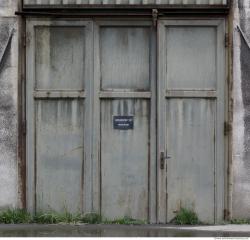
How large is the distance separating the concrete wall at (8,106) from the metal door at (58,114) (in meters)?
0.19

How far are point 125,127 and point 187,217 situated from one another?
1.43m

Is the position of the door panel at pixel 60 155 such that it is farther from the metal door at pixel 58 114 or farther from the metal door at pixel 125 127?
the metal door at pixel 125 127

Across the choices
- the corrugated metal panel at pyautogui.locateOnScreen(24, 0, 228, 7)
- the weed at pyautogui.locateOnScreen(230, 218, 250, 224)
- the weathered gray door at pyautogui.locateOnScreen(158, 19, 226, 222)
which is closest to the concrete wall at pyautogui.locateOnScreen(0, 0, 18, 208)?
the corrugated metal panel at pyautogui.locateOnScreen(24, 0, 228, 7)

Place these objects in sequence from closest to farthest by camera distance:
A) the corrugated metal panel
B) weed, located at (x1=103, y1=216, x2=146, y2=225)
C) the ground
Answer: the ground, the corrugated metal panel, weed, located at (x1=103, y1=216, x2=146, y2=225)

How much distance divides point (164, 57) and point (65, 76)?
1.33 metres

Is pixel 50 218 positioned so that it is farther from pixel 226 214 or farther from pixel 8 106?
pixel 226 214

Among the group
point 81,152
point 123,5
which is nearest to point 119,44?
point 123,5

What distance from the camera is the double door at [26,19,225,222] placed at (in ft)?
46.9

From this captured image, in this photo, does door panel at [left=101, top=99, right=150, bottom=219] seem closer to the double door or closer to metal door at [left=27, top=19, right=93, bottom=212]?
the double door

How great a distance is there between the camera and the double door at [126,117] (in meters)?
14.3

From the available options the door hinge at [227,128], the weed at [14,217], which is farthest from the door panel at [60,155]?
the door hinge at [227,128]

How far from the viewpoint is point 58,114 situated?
14344mm

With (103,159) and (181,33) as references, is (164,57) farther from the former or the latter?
(103,159)

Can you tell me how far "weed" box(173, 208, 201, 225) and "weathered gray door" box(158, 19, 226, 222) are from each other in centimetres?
8
